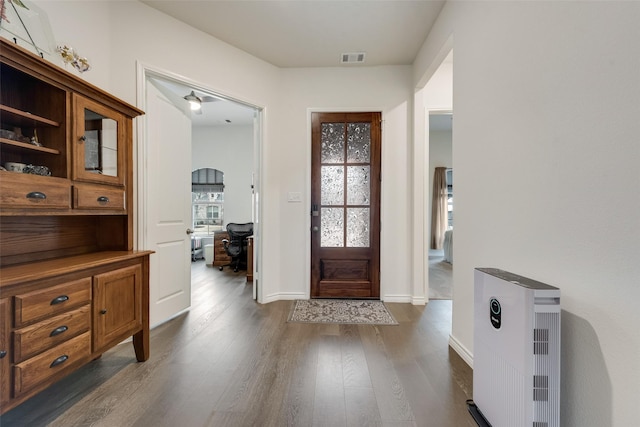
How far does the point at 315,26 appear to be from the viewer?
248cm

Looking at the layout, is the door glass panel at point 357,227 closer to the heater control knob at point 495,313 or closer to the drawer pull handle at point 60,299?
the heater control knob at point 495,313

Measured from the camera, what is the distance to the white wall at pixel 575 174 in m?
0.83

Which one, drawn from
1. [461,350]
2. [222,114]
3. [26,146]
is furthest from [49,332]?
[222,114]

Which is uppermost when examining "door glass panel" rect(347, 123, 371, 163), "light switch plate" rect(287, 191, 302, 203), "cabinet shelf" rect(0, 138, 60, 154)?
"door glass panel" rect(347, 123, 371, 163)

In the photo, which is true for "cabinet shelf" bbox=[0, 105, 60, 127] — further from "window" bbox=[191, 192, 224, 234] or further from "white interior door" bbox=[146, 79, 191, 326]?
"window" bbox=[191, 192, 224, 234]

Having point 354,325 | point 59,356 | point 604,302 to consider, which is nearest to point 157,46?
point 59,356

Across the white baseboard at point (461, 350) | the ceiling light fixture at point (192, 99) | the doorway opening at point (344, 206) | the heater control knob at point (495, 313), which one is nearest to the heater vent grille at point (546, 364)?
the heater control knob at point (495, 313)

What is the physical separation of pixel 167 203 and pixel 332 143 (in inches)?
77.4

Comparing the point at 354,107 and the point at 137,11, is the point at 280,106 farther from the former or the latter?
the point at 137,11

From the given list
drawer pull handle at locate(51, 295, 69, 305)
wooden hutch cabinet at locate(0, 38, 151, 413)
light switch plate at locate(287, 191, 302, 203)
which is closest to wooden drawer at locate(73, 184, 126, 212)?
wooden hutch cabinet at locate(0, 38, 151, 413)

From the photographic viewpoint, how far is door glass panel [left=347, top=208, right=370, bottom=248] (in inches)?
128

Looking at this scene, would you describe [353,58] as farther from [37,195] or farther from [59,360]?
[59,360]

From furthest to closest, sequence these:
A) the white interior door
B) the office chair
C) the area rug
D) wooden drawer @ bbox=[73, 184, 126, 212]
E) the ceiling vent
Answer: the office chair, the ceiling vent, the area rug, the white interior door, wooden drawer @ bbox=[73, 184, 126, 212]

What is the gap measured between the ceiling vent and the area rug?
2871 millimetres
